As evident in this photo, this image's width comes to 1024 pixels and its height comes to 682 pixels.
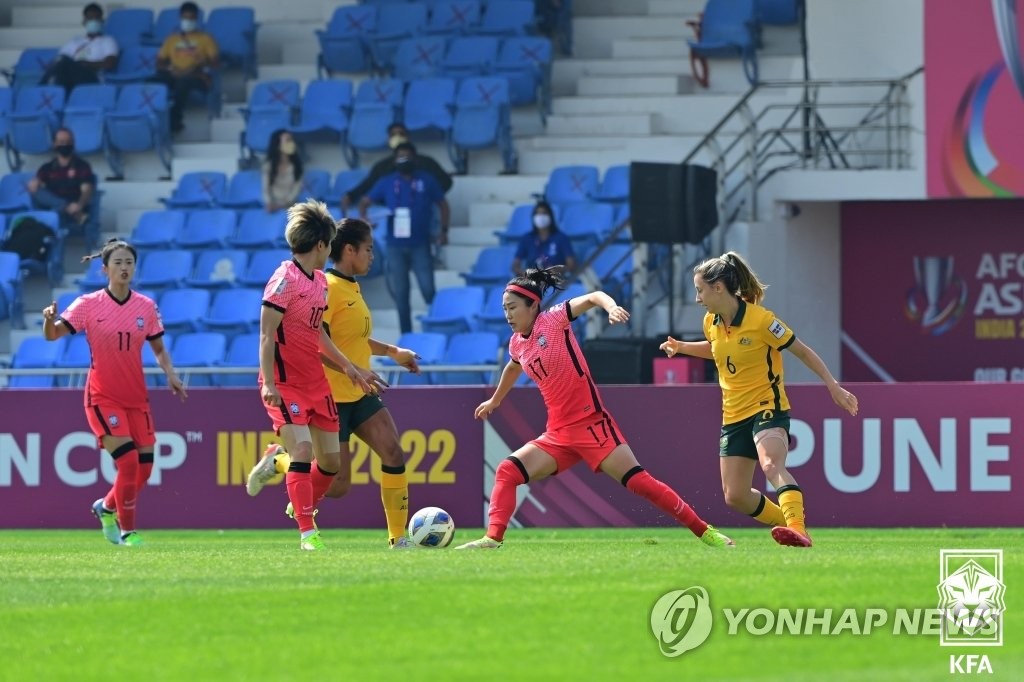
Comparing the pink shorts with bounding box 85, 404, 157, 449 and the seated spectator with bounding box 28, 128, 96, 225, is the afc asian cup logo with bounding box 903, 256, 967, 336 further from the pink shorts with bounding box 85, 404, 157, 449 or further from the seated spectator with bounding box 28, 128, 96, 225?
the pink shorts with bounding box 85, 404, 157, 449

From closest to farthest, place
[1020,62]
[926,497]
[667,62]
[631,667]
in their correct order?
[631,667], [926,497], [1020,62], [667,62]

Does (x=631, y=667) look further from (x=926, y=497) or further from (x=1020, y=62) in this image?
(x=1020, y=62)

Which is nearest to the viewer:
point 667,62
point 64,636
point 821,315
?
point 64,636

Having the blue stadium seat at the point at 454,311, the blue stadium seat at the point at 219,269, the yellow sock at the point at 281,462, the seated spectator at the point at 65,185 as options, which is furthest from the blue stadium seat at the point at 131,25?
the yellow sock at the point at 281,462

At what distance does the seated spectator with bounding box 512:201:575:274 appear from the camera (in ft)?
74.9

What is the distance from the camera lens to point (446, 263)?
25.5 m

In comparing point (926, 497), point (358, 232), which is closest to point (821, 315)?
point (926, 497)

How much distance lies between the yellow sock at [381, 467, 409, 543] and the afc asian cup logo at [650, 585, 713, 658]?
15.6 ft

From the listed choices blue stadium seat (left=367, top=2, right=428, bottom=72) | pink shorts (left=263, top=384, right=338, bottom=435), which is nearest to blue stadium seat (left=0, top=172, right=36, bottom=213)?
blue stadium seat (left=367, top=2, right=428, bottom=72)

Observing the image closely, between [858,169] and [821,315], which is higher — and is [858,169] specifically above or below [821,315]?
above

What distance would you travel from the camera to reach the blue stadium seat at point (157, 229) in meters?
26.1

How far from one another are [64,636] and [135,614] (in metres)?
0.52

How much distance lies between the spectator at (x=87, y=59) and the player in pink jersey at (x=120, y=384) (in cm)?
1437

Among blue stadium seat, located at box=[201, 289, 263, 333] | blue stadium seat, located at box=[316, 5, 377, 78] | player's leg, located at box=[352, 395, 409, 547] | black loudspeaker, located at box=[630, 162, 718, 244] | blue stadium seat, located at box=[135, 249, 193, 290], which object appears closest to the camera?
player's leg, located at box=[352, 395, 409, 547]
